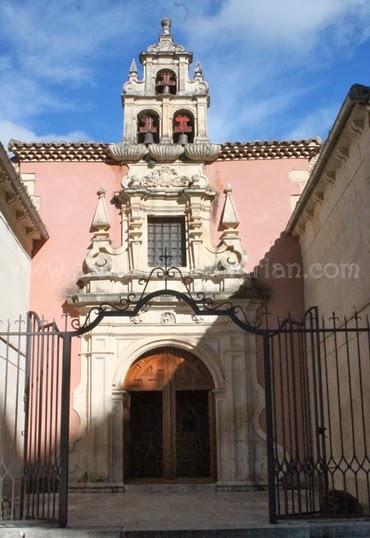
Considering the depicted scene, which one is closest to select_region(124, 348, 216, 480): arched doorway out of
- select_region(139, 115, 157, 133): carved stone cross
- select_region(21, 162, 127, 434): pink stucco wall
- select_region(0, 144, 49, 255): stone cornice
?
select_region(21, 162, 127, 434): pink stucco wall

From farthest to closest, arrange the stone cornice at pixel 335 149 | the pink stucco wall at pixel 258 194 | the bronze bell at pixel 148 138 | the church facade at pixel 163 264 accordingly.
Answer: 1. the bronze bell at pixel 148 138
2. the pink stucco wall at pixel 258 194
3. the church facade at pixel 163 264
4. the stone cornice at pixel 335 149

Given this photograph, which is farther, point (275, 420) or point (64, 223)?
point (64, 223)

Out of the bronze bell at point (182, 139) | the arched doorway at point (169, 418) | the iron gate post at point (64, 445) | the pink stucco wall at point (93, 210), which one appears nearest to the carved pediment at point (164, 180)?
the pink stucco wall at point (93, 210)

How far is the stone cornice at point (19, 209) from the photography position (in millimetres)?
9648

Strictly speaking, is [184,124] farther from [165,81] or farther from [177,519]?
[177,519]

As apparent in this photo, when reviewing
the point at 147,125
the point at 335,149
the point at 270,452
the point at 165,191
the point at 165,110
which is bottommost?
the point at 270,452

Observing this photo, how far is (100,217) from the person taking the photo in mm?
12648

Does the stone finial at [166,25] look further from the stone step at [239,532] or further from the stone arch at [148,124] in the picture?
the stone step at [239,532]

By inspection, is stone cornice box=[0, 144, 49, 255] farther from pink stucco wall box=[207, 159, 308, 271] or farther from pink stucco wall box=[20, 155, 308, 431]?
pink stucco wall box=[207, 159, 308, 271]

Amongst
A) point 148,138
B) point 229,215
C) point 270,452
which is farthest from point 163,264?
point 270,452

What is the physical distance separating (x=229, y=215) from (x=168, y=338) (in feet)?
8.14

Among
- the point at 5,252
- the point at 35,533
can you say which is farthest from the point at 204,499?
the point at 5,252

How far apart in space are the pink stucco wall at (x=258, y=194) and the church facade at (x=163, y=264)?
2cm

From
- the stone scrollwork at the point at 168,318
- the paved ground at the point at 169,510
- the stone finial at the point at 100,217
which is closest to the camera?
the paved ground at the point at 169,510
